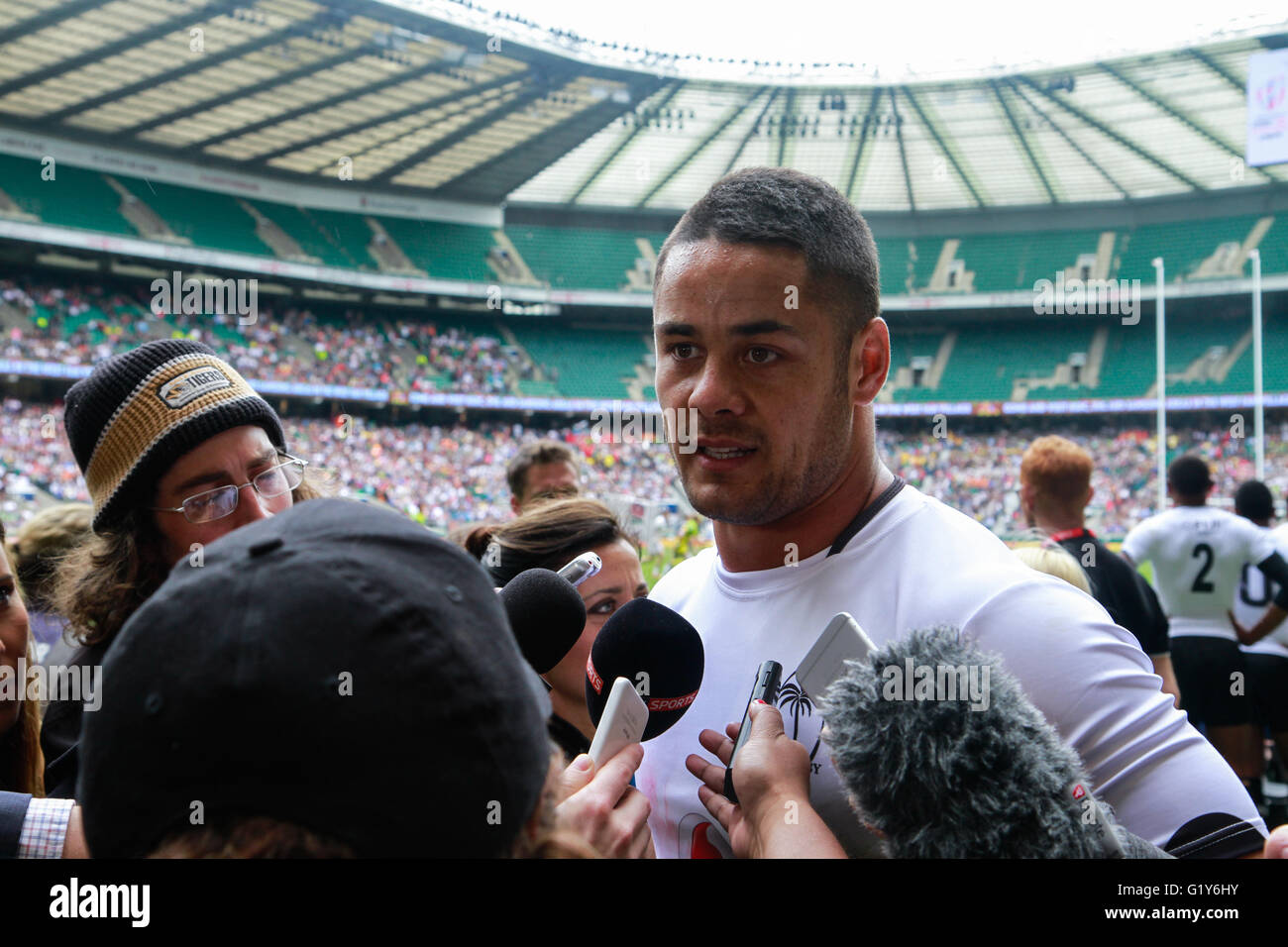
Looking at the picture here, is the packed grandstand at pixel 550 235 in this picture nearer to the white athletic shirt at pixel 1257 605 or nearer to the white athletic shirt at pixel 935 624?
the white athletic shirt at pixel 1257 605

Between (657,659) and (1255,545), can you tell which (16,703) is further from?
(1255,545)

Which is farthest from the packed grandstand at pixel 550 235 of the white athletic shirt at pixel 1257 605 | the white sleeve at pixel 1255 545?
the white sleeve at pixel 1255 545

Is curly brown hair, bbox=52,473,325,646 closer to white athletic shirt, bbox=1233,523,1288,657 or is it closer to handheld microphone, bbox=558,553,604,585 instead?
handheld microphone, bbox=558,553,604,585

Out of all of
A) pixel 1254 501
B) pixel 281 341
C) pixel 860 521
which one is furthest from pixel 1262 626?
pixel 281 341

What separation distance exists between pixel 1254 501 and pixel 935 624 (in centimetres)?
532

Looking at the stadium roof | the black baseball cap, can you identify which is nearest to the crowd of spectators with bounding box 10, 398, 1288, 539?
the stadium roof

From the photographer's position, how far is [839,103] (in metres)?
28.6

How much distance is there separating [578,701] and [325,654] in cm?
200

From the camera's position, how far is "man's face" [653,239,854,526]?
1559mm

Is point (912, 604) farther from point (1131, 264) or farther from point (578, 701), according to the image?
point (1131, 264)

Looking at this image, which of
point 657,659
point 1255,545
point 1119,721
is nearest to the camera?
point 1119,721

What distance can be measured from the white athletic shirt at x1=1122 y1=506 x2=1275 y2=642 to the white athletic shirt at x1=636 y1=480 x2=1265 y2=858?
4144mm

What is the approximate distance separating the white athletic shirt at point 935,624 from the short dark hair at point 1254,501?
496 centimetres

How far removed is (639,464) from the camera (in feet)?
99.2
